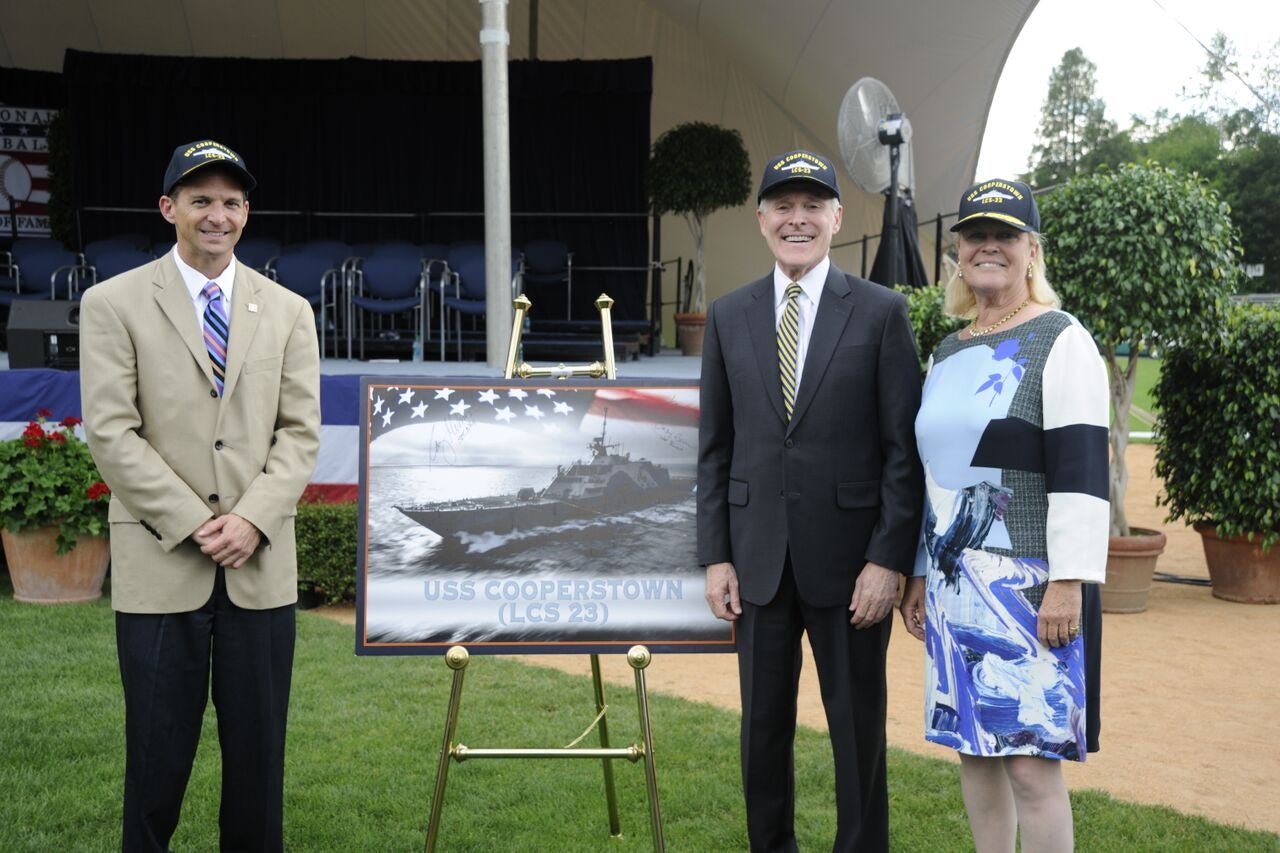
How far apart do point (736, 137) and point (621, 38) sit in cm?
350

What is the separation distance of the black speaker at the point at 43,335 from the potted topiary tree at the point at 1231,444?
6623 mm

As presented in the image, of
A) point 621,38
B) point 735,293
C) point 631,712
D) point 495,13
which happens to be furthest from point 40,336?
point 621,38

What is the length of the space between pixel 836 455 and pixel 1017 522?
0.42 m

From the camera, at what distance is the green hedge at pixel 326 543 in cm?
646

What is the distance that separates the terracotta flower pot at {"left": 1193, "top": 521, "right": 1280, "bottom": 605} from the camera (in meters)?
6.75

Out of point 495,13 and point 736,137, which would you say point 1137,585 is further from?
point 736,137

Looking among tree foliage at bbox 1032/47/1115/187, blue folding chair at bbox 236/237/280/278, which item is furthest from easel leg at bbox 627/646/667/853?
tree foliage at bbox 1032/47/1115/187

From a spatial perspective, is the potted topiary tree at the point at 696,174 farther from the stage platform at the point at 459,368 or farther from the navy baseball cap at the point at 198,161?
the navy baseball cap at the point at 198,161

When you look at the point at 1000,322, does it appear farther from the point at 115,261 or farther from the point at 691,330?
the point at 691,330

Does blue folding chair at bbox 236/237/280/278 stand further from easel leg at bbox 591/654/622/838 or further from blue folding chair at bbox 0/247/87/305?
easel leg at bbox 591/654/622/838

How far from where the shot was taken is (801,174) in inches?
104

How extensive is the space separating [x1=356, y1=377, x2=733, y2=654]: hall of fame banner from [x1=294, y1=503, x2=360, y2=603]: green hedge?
3.58 metres

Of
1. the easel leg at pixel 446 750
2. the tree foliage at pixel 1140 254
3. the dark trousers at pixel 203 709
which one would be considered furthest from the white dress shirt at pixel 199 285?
the tree foliage at pixel 1140 254

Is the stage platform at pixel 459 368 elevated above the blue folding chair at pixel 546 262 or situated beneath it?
situated beneath
